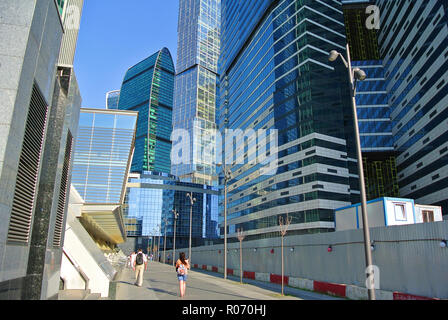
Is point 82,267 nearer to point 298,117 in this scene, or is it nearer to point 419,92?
point 298,117

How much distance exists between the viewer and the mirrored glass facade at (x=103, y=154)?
56.3 meters

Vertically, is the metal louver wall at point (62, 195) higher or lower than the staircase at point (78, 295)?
higher

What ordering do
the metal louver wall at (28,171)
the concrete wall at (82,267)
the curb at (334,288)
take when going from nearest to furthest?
the metal louver wall at (28,171), the concrete wall at (82,267), the curb at (334,288)

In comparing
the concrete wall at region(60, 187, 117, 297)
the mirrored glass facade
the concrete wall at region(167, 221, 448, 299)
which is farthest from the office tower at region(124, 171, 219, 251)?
the concrete wall at region(60, 187, 117, 297)

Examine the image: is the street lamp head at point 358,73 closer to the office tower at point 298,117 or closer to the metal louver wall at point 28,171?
the metal louver wall at point 28,171

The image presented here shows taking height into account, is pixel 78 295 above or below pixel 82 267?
below

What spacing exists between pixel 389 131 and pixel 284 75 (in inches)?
→ 1139

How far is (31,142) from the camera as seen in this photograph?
7316 mm

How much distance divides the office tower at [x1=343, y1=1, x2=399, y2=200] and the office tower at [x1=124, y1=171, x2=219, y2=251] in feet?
271

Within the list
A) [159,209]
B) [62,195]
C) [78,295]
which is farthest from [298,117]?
[159,209]

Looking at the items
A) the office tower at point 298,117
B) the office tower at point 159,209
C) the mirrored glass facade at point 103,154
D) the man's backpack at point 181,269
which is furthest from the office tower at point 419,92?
the office tower at point 159,209

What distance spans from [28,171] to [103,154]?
176 feet

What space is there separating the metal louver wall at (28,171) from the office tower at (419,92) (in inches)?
2511

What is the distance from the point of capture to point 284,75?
79938mm
